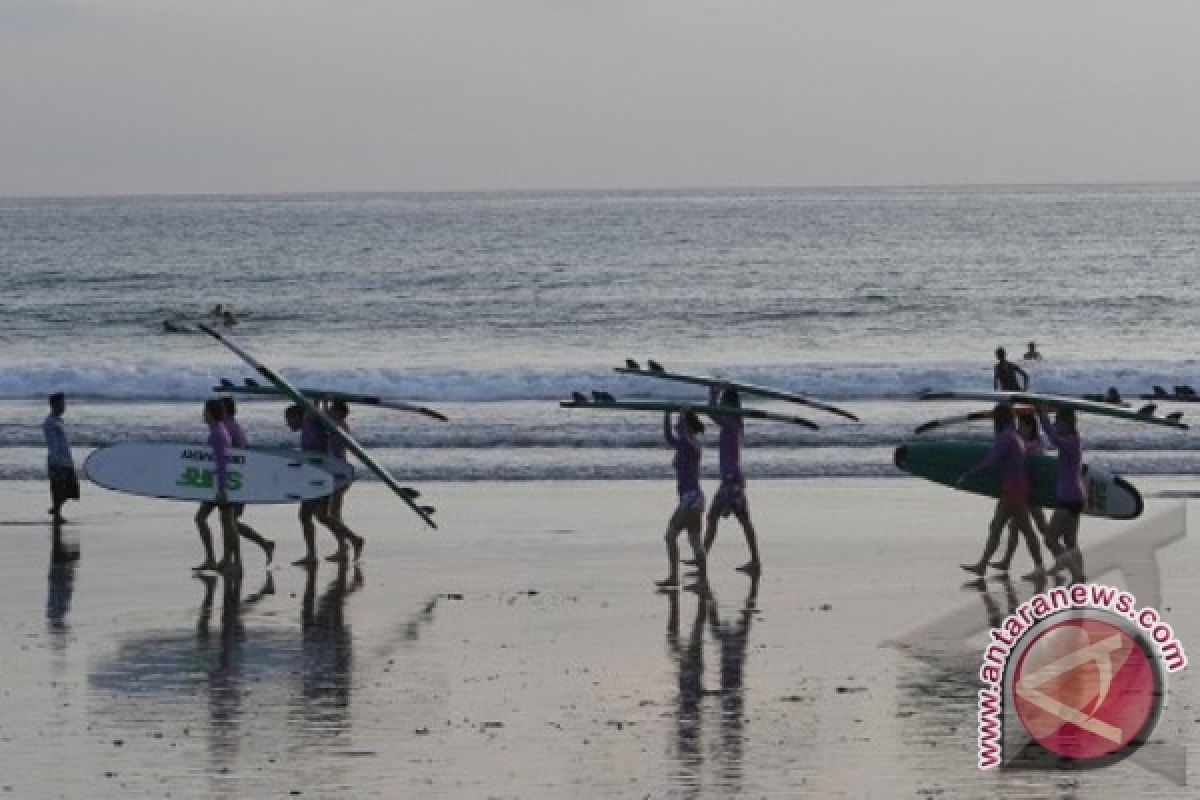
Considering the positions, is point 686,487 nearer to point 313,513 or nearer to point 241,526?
point 313,513

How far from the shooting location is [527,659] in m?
17.3

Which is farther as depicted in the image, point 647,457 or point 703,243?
point 703,243

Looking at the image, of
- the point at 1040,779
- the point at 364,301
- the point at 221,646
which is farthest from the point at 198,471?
the point at 364,301

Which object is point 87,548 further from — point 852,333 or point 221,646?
point 852,333

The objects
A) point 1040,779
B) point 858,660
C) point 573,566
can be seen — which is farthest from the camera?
point 573,566

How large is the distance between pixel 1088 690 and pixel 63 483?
1339 centimetres

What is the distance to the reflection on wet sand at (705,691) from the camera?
13742 mm

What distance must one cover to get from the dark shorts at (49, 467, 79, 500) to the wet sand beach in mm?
384

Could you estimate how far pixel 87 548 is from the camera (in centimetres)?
2338

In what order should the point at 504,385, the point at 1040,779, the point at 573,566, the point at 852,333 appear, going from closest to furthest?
the point at 1040,779 < the point at 573,566 < the point at 504,385 < the point at 852,333

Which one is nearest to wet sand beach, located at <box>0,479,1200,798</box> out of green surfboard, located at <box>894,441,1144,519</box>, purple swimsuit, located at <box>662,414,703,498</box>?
green surfboard, located at <box>894,441,1144,519</box>

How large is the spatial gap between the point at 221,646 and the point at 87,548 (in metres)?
5.94

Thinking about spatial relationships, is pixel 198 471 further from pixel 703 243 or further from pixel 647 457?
pixel 703 243

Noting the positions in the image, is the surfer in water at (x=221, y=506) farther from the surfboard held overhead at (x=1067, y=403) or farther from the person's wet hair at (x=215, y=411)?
the surfboard held overhead at (x=1067, y=403)
